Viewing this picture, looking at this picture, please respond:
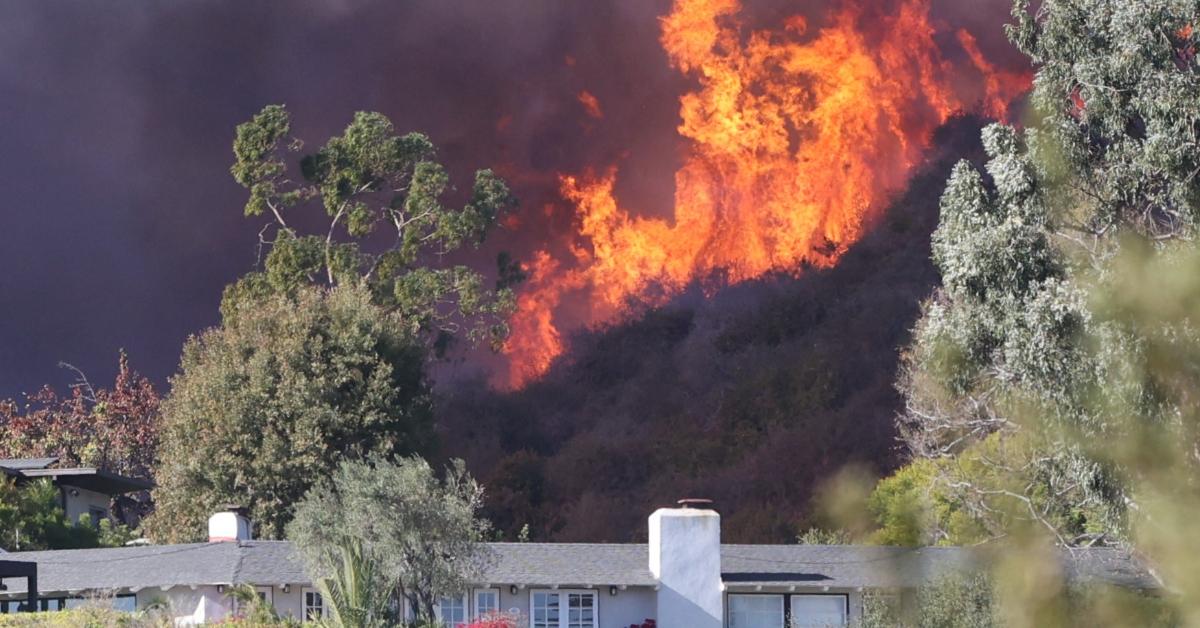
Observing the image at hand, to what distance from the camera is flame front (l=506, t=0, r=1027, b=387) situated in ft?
357

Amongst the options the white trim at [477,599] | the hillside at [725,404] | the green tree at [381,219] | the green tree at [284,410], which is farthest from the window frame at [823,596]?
the green tree at [381,219]

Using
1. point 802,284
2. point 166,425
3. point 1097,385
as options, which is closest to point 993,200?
point 1097,385

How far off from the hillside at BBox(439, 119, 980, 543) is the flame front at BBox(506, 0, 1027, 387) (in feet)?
6.76

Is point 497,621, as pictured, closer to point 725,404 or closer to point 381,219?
point 381,219

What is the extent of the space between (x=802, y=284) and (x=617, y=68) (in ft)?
76.5

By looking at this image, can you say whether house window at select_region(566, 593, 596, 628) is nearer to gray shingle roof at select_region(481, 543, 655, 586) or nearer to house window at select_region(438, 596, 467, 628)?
gray shingle roof at select_region(481, 543, 655, 586)

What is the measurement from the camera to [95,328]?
328 feet

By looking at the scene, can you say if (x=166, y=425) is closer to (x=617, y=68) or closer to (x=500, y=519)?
(x=500, y=519)

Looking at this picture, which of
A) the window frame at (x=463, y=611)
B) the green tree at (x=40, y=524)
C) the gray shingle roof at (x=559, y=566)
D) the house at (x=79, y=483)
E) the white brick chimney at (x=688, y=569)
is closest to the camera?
the window frame at (x=463, y=611)

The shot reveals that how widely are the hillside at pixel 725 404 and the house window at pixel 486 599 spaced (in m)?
32.4

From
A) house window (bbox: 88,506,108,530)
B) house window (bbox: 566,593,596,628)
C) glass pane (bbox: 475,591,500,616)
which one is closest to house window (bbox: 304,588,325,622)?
glass pane (bbox: 475,591,500,616)

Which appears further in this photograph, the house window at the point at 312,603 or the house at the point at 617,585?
the house window at the point at 312,603

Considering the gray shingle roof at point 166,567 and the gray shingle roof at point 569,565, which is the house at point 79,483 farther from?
the gray shingle roof at point 569,565

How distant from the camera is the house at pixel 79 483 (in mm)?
64625
